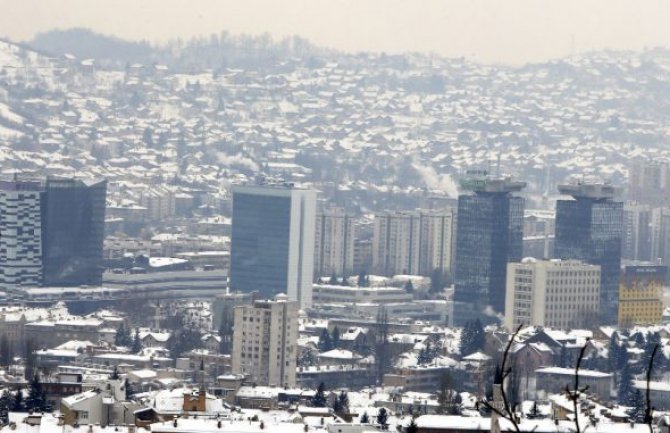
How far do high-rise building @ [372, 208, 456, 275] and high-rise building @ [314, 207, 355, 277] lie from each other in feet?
3.04

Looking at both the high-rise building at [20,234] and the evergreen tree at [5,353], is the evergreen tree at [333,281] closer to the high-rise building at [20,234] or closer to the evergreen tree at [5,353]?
the high-rise building at [20,234]

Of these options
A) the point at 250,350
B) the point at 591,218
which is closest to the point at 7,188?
the point at 591,218

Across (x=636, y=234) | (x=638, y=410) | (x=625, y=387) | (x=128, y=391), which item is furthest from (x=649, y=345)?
(x=636, y=234)

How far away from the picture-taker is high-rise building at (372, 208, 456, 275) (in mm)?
102062

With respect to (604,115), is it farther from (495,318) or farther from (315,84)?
(495,318)

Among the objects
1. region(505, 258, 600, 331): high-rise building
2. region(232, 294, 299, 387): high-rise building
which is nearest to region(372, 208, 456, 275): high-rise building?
region(505, 258, 600, 331): high-rise building

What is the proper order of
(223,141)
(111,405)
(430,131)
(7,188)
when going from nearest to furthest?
1. (111,405)
2. (7,188)
3. (223,141)
4. (430,131)

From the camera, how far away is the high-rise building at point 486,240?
Result: 85.9 metres

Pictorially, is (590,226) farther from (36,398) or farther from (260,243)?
(36,398)

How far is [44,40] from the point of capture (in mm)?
169500

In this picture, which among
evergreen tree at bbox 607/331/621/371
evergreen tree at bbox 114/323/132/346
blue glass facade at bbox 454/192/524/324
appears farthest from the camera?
blue glass facade at bbox 454/192/524/324

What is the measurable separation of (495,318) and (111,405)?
42279 millimetres

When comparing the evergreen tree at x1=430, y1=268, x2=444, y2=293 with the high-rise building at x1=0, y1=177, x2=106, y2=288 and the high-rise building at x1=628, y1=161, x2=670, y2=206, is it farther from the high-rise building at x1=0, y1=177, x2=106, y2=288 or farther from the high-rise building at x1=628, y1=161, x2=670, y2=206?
the high-rise building at x1=628, y1=161, x2=670, y2=206

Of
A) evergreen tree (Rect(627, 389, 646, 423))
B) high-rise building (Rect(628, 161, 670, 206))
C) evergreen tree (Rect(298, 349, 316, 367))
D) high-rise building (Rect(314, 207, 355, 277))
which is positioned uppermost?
high-rise building (Rect(628, 161, 670, 206))
